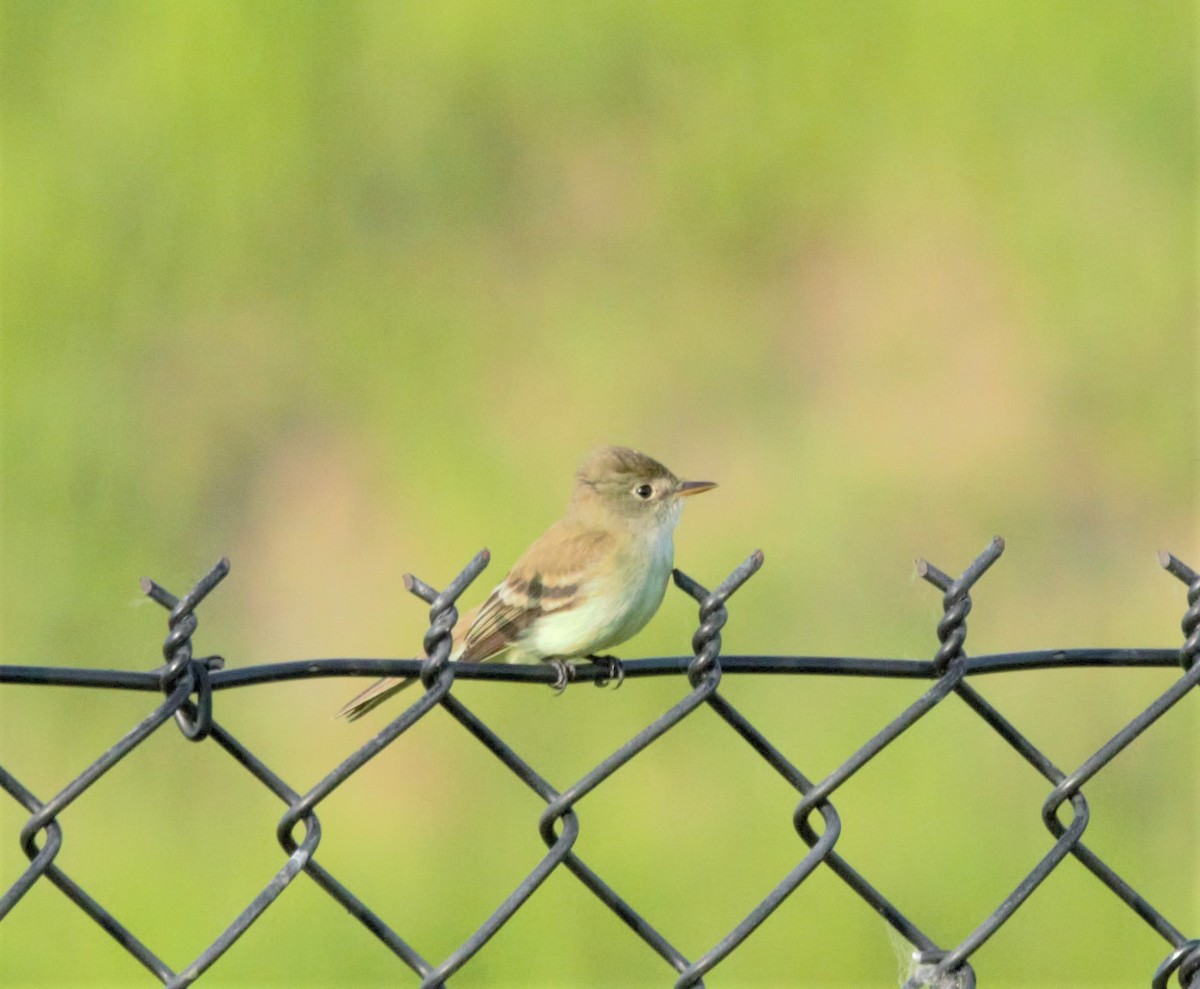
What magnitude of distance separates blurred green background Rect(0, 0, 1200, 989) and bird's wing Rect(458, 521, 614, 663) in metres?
1.28

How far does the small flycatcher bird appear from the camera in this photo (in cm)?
370

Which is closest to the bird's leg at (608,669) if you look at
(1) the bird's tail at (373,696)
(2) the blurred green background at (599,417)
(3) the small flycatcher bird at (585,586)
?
(3) the small flycatcher bird at (585,586)

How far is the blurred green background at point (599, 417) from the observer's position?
16.7 feet

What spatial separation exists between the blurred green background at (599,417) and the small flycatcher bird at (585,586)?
116 cm

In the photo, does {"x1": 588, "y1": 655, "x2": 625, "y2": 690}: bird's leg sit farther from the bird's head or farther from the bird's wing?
the bird's head

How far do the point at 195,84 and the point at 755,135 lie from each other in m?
2.11

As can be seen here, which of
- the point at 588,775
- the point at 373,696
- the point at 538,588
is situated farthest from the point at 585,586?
the point at 588,775

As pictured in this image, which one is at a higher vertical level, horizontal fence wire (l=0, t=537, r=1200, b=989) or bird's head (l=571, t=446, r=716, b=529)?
bird's head (l=571, t=446, r=716, b=529)

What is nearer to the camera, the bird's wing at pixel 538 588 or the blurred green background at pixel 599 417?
the bird's wing at pixel 538 588

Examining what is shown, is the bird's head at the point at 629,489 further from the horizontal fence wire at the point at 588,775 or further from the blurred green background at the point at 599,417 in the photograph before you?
the horizontal fence wire at the point at 588,775

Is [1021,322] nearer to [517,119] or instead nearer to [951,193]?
[951,193]

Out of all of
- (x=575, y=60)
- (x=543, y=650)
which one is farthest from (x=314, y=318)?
(x=543, y=650)

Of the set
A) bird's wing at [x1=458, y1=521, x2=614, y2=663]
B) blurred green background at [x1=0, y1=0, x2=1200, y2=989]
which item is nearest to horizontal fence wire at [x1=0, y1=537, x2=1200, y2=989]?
bird's wing at [x1=458, y1=521, x2=614, y2=663]

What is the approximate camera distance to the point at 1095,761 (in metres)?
2.46
